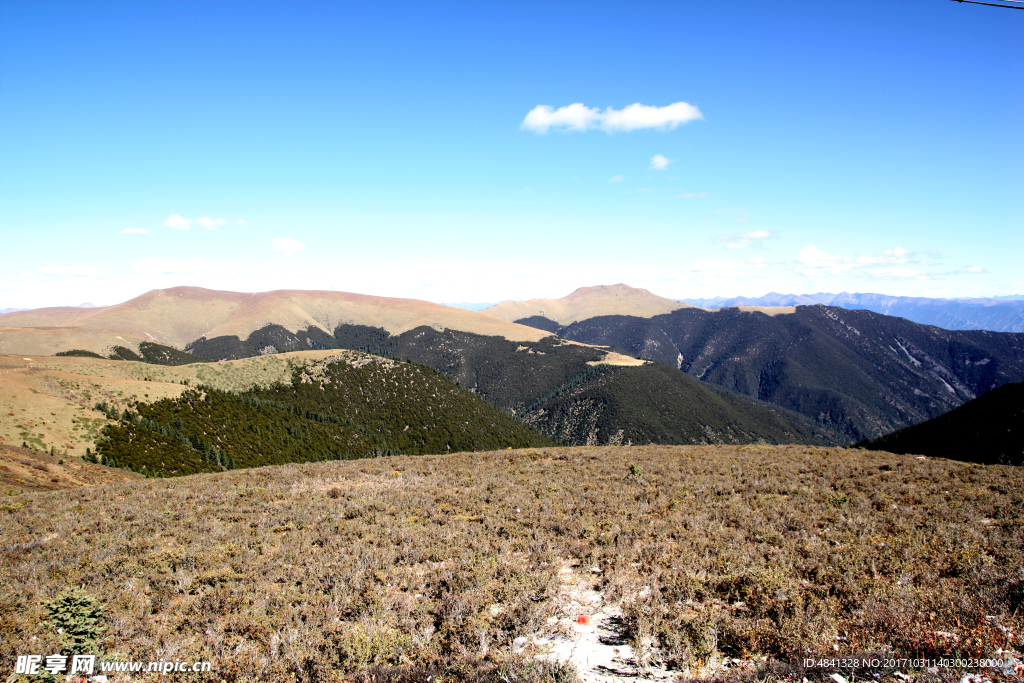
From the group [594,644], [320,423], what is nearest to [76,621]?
[594,644]

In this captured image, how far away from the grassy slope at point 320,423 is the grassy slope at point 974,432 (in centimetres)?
10043

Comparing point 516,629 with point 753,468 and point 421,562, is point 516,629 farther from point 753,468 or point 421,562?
point 753,468

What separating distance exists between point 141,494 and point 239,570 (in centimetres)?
1349

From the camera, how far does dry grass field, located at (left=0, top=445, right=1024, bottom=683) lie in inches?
309

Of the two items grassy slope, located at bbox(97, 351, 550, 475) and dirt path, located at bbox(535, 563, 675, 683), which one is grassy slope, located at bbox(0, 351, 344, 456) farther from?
dirt path, located at bbox(535, 563, 675, 683)

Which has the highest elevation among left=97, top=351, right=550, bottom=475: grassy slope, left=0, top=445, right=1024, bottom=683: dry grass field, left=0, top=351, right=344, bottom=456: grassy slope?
left=0, top=445, right=1024, bottom=683: dry grass field

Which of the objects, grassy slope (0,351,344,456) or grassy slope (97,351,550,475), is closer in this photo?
grassy slope (0,351,344,456)

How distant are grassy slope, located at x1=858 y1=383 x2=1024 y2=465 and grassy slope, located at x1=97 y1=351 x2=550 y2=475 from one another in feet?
329

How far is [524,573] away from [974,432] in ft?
353

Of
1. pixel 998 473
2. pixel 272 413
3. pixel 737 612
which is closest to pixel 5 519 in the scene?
pixel 737 612

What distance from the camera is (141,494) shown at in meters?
20.8

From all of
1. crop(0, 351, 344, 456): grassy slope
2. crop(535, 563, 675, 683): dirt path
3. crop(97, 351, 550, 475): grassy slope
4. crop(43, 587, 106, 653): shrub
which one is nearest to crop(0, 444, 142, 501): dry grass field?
crop(43, 587, 106, 653): shrub

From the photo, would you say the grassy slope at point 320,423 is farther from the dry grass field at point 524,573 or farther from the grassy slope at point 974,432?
the grassy slope at point 974,432

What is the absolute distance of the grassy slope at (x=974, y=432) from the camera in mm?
63406
